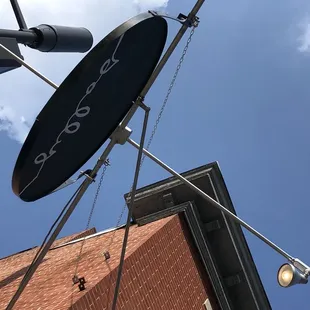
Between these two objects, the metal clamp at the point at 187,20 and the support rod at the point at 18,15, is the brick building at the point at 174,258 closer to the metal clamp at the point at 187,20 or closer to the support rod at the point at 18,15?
the support rod at the point at 18,15

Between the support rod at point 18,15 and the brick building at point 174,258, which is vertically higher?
the support rod at point 18,15

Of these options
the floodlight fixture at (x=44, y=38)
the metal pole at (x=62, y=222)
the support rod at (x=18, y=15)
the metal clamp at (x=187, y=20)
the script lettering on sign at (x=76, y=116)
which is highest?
the support rod at (x=18, y=15)

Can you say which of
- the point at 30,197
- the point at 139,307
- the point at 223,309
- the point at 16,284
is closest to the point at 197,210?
the point at 223,309

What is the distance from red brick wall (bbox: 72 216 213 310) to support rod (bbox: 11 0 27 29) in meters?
5.49

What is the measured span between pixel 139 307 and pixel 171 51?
6.56 metres

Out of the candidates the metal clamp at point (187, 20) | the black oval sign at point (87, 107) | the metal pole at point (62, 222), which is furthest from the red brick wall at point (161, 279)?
the metal clamp at point (187, 20)

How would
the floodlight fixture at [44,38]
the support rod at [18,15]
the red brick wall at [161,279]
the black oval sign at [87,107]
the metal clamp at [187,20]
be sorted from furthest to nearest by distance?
the support rod at [18,15], the floodlight fixture at [44,38], the red brick wall at [161,279], the metal clamp at [187,20], the black oval sign at [87,107]

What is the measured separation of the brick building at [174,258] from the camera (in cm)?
1216

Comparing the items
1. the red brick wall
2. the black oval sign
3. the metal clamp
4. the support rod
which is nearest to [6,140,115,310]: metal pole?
the black oval sign

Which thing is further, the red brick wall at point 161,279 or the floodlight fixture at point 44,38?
the floodlight fixture at point 44,38

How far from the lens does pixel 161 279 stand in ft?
42.8

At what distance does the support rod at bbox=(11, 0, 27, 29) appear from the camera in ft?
39.6

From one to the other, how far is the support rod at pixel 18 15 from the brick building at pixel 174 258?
209 inches

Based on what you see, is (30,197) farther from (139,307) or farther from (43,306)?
(139,307)
